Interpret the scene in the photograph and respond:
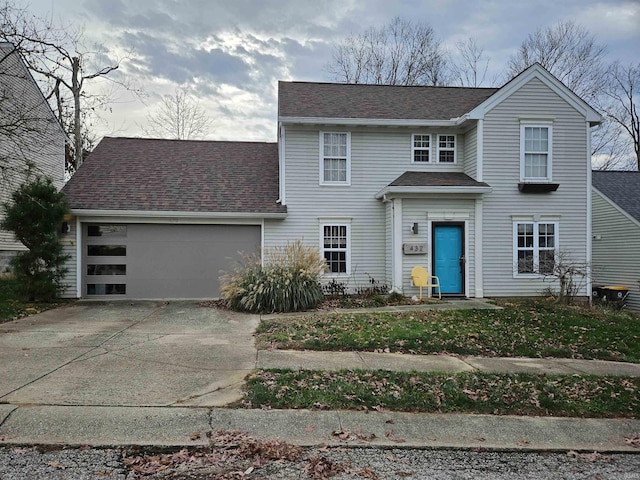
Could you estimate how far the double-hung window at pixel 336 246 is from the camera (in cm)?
1455

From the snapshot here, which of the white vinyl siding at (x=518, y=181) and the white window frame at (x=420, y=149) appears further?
the white window frame at (x=420, y=149)

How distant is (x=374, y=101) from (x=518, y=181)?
207 inches

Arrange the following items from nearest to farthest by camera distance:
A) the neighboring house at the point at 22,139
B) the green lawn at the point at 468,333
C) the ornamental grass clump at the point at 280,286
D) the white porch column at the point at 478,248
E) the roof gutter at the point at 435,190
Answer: the green lawn at the point at 468,333 < the ornamental grass clump at the point at 280,286 < the roof gutter at the point at 435,190 < the white porch column at the point at 478,248 < the neighboring house at the point at 22,139

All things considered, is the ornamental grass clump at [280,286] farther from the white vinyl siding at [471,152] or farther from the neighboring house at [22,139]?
the neighboring house at [22,139]

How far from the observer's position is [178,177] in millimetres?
15398

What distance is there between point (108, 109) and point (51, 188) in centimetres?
1177

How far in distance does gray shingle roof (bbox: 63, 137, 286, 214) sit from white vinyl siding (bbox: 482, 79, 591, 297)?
644cm

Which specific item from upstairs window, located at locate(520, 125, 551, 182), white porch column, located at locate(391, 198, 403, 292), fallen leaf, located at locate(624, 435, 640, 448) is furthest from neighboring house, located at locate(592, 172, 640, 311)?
fallen leaf, located at locate(624, 435, 640, 448)

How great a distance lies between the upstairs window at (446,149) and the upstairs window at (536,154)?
208cm

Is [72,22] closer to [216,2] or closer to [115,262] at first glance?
[216,2]

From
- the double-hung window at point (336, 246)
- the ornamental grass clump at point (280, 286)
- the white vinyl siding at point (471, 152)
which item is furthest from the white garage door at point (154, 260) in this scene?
the white vinyl siding at point (471, 152)

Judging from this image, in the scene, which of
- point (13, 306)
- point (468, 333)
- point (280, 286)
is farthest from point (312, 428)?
point (13, 306)

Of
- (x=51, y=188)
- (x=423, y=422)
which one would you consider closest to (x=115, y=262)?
(x=51, y=188)

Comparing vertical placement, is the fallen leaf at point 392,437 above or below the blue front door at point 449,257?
below
